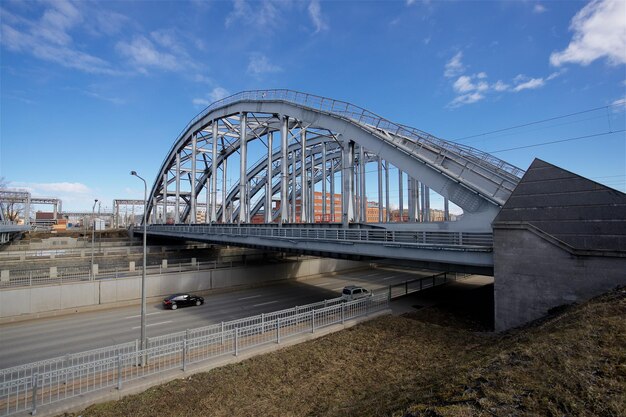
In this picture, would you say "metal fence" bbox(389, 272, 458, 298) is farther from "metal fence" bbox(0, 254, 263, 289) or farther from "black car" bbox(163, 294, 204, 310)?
"metal fence" bbox(0, 254, 263, 289)

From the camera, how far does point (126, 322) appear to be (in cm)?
2223

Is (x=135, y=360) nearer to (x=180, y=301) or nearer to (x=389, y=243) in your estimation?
(x=389, y=243)

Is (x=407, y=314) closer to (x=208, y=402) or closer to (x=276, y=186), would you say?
(x=208, y=402)

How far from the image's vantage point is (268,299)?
2819 centimetres

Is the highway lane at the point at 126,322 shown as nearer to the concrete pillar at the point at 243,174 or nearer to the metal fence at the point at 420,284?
the metal fence at the point at 420,284

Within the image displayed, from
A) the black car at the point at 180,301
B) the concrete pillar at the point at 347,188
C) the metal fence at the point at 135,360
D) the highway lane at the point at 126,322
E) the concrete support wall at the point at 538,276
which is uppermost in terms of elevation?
the concrete pillar at the point at 347,188

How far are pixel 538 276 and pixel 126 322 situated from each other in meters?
24.7

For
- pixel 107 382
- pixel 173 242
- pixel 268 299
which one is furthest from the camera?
pixel 173 242

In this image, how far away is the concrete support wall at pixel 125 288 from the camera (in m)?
23.1

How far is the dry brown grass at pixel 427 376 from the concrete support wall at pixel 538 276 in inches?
43.4

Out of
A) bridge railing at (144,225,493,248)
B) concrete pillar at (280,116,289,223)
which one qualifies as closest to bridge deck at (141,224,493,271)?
bridge railing at (144,225,493,248)

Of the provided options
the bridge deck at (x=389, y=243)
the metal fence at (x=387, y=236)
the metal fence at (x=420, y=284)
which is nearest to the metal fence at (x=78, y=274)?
the metal fence at (x=387, y=236)

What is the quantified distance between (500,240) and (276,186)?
185ft

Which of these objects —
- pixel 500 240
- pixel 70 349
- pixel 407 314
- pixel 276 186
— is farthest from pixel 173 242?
pixel 500 240
